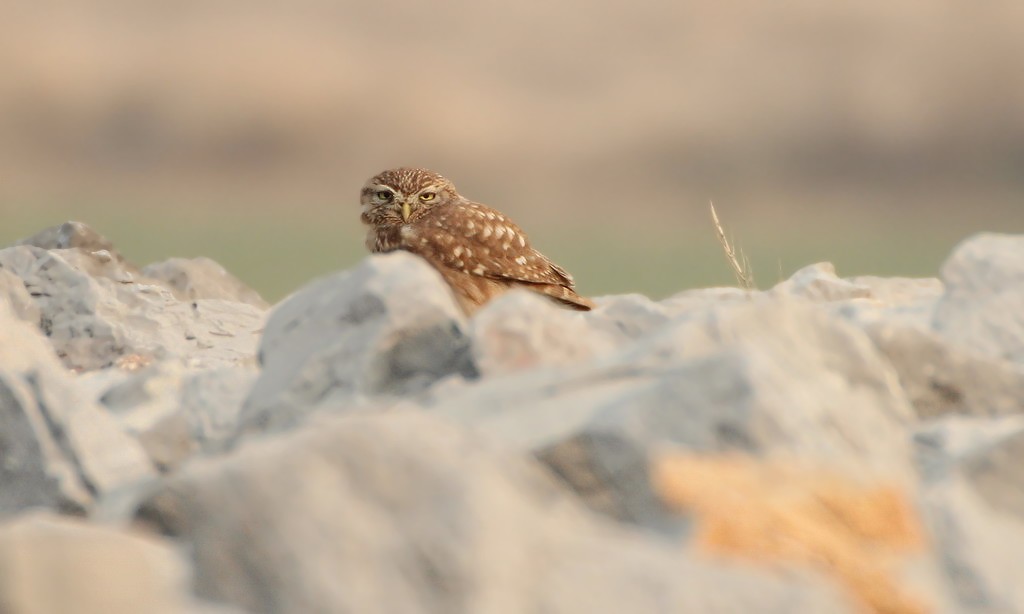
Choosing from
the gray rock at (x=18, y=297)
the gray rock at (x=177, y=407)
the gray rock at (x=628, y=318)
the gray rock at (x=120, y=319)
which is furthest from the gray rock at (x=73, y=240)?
the gray rock at (x=628, y=318)

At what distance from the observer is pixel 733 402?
2645mm

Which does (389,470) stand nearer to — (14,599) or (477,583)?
(477,583)

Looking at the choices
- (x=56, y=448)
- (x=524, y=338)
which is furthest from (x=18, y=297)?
(x=524, y=338)

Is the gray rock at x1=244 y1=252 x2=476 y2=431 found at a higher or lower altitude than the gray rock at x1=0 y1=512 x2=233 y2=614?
higher

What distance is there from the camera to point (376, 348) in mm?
3553

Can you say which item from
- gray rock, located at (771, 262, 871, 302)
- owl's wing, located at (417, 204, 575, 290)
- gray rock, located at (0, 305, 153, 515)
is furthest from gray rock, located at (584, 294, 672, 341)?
owl's wing, located at (417, 204, 575, 290)

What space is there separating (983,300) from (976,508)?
1.34 metres

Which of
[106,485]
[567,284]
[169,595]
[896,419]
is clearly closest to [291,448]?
[169,595]

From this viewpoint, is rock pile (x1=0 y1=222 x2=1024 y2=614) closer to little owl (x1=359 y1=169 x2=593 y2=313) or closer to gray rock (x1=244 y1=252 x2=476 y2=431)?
gray rock (x1=244 y1=252 x2=476 y2=431)

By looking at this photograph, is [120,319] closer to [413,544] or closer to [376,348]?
[376,348]

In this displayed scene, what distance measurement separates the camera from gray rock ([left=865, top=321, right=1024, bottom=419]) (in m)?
3.41

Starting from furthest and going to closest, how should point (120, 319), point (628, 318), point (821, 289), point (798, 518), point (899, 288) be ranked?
point (120, 319), point (899, 288), point (821, 289), point (628, 318), point (798, 518)

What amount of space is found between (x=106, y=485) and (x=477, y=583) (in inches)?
59.3

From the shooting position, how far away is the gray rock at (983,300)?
13.0 ft
